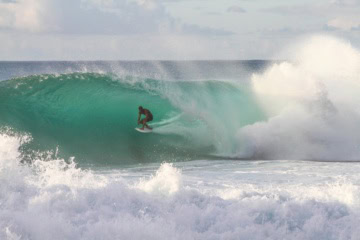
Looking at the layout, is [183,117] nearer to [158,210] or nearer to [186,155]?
[186,155]

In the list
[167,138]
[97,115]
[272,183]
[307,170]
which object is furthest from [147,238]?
[97,115]

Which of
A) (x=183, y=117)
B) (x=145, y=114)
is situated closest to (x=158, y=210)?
(x=145, y=114)

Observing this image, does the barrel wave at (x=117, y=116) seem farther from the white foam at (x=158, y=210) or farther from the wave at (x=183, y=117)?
the white foam at (x=158, y=210)

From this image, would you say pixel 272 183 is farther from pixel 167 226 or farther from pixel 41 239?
pixel 41 239

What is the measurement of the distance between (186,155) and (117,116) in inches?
121

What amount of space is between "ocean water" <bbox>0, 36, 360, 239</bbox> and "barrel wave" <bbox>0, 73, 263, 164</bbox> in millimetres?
47

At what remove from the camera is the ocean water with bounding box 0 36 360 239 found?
27.4 feet

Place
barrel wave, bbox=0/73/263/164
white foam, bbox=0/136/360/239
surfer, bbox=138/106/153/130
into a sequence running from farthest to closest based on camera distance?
barrel wave, bbox=0/73/263/164 → surfer, bbox=138/106/153/130 → white foam, bbox=0/136/360/239

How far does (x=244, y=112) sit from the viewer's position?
19969mm

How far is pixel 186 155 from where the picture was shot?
16250 mm

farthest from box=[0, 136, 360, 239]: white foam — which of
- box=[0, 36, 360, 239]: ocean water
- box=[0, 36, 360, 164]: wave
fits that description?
box=[0, 36, 360, 164]: wave

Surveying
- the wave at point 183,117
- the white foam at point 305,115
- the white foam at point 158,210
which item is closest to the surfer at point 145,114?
the wave at point 183,117

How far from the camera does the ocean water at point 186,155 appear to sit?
27.4 feet

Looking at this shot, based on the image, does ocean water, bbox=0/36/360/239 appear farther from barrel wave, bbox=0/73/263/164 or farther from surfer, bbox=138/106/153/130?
surfer, bbox=138/106/153/130
